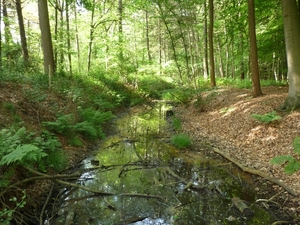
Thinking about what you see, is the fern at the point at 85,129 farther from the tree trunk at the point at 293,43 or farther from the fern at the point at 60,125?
the tree trunk at the point at 293,43

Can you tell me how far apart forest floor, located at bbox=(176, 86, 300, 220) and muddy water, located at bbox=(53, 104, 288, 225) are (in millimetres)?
696

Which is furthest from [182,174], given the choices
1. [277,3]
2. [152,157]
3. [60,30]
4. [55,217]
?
[60,30]

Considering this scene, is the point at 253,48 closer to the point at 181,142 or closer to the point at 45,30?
the point at 181,142

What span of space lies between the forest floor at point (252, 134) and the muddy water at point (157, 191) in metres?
0.70

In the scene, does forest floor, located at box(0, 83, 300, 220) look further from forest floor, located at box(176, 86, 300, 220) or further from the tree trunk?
the tree trunk

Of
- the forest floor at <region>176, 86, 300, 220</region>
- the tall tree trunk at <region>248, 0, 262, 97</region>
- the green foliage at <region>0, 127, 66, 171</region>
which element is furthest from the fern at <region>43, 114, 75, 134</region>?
the tall tree trunk at <region>248, 0, 262, 97</region>

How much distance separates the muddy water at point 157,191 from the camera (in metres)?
4.39

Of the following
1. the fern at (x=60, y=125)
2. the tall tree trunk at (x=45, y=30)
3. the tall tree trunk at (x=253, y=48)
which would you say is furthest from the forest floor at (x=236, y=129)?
the tall tree trunk at (x=45, y=30)

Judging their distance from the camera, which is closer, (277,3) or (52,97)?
(52,97)

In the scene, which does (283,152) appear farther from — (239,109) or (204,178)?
(239,109)

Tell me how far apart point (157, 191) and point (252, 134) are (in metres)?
4.22

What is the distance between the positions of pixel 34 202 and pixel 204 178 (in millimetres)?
3808

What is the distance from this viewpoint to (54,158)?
19.0ft

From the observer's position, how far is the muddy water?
14.4ft
